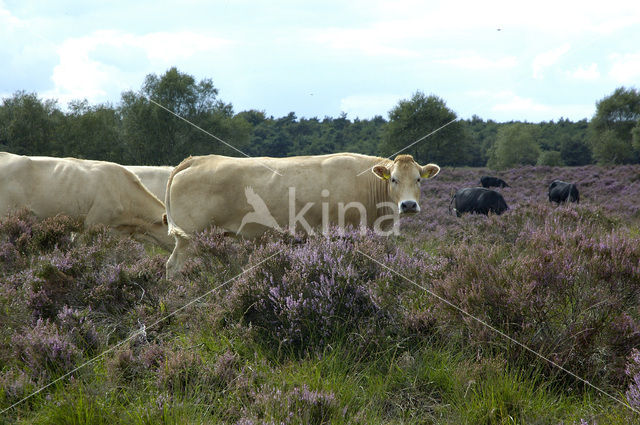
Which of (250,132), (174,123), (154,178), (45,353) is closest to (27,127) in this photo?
(174,123)

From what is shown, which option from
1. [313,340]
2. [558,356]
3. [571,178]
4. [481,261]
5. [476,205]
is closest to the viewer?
[558,356]

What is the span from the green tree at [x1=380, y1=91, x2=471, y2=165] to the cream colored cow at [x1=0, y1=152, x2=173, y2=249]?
55.1 meters

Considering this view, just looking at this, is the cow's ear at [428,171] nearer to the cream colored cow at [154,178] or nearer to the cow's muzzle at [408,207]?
the cow's muzzle at [408,207]

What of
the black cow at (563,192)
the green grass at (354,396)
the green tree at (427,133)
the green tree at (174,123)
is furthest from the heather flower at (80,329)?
the green tree at (427,133)

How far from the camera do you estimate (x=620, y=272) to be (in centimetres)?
344

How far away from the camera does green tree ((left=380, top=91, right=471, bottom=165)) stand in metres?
62.6

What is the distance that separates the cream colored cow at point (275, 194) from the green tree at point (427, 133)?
55.6 meters

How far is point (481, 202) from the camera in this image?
16.3 m

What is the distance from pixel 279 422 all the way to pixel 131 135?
54.3m

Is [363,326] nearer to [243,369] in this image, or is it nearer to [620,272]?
[243,369]

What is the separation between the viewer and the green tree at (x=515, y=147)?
79875mm

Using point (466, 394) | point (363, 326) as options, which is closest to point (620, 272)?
point (466, 394)

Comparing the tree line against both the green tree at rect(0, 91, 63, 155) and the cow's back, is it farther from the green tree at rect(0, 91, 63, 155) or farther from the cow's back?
the cow's back

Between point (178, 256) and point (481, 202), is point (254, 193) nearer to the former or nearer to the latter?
point (178, 256)
